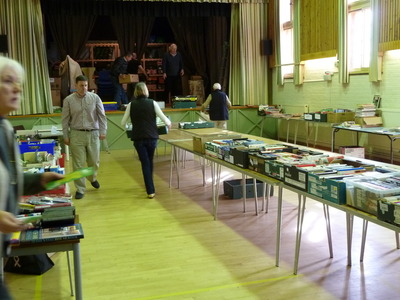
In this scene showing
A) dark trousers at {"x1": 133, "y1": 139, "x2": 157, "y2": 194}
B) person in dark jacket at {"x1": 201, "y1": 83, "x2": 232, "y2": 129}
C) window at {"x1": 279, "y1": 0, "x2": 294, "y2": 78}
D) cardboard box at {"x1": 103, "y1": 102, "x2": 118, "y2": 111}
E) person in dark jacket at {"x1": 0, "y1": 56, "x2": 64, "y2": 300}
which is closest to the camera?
person in dark jacket at {"x1": 0, "y1": 56, "x2": 64, "y2": 300}

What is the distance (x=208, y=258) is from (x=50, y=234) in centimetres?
168

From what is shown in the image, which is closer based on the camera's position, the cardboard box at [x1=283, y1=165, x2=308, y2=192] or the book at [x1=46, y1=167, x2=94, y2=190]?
the book at [x1=46, y1=167, x2=94, y2=190]

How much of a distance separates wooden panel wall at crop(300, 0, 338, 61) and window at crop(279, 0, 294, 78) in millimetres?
840

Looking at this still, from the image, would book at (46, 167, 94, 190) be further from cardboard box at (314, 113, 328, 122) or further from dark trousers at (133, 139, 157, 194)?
cardboard box at (314, 113, 328, 122)

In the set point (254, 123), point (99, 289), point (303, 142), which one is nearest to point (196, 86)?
point (254, 123)

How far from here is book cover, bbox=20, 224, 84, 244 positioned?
281 centimetres

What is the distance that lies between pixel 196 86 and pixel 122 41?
2.44 m

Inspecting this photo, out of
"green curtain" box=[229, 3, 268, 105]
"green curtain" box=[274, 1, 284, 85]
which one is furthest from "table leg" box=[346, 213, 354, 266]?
"green curtain" box=[229, 3, 268, 105]

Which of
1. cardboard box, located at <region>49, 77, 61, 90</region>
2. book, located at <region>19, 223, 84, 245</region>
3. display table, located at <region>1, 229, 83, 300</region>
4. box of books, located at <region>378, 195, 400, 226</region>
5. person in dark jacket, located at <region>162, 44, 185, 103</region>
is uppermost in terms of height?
person in dark jacket, located at <region>162, 44, 185, 103</region>

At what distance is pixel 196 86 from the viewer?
46.4ft

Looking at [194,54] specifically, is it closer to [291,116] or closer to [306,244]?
[291,116]

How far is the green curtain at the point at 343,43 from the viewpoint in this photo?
940 cm

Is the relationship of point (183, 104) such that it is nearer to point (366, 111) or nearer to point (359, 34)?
point (359, 34)

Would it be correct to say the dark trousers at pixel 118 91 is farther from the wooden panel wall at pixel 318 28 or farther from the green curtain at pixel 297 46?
the wooden panel wall at pixel 318 28
